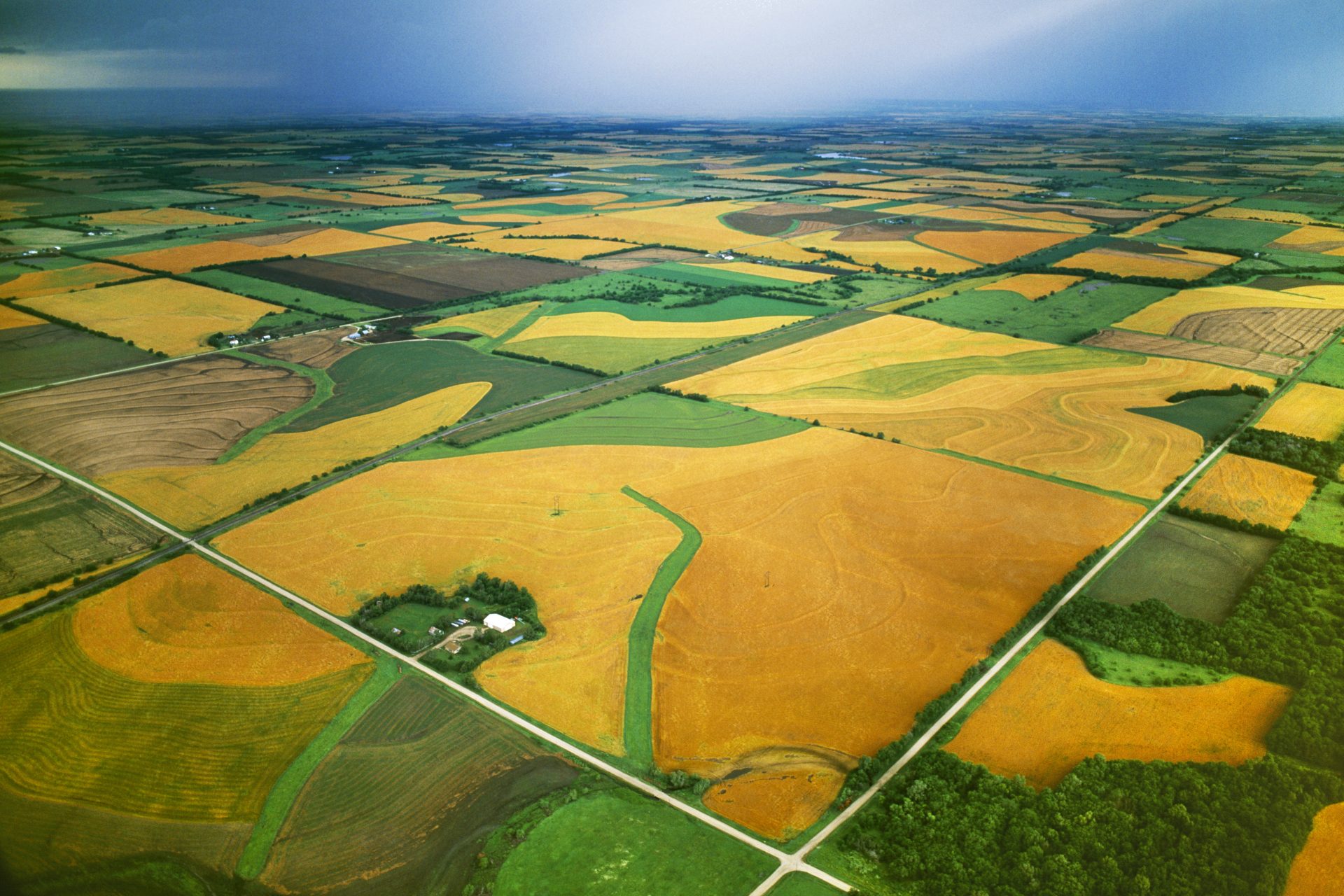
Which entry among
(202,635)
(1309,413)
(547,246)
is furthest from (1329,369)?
(547,246)

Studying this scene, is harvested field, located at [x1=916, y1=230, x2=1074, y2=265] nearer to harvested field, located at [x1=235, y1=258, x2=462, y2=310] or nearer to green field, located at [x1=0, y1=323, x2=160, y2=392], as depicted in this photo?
harvested field, located at [x1=235, y1=258, x2=462, y2=310]

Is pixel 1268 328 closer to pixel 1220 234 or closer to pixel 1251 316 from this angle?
pixel 1251 316

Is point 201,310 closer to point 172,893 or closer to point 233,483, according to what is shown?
point 233,483

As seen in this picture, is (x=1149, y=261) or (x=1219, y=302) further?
(x=1149, y=261)

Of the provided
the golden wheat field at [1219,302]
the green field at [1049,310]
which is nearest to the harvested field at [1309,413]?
the golden wheat field at [1219,302]

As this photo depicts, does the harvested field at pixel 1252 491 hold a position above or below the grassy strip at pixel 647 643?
above

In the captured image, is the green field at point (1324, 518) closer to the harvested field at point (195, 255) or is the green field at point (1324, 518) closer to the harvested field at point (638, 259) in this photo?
the harvested field at point (638, 259)

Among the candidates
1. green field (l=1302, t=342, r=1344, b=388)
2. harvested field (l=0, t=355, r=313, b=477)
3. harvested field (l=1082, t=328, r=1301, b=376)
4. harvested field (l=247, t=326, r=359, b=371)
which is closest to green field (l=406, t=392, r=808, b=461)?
harvested field (l=0, t=355, r=313, b=477)
